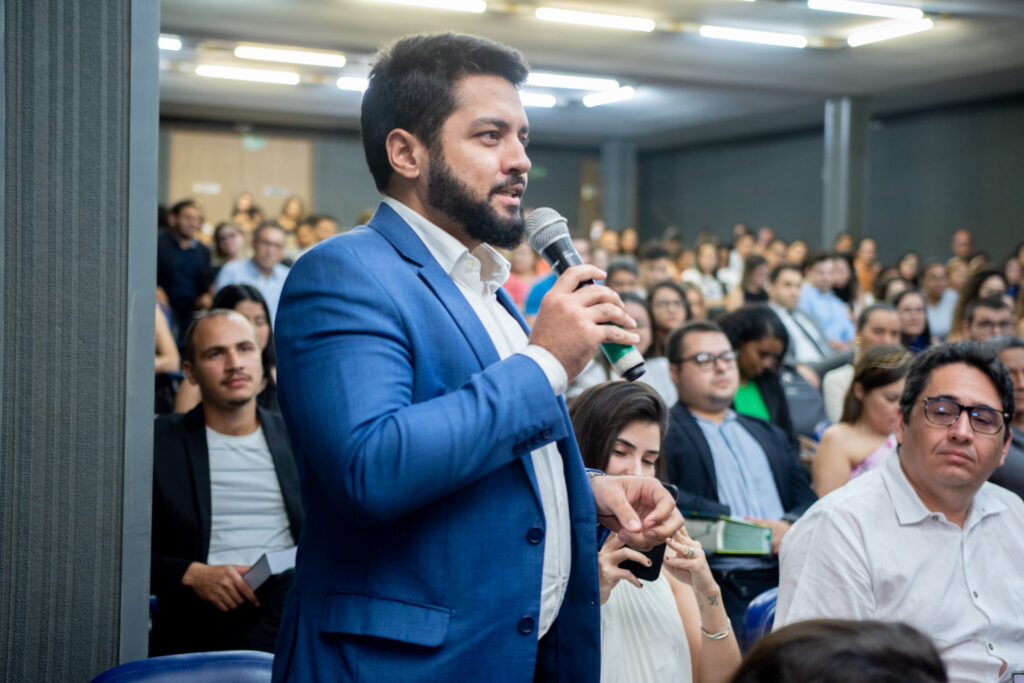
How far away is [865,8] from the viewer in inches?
311

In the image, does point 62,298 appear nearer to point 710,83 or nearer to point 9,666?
point 9,666

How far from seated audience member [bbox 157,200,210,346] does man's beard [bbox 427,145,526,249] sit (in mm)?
6166

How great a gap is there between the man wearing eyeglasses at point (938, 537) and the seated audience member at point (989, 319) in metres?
2.89

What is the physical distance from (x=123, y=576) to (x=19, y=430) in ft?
1.04

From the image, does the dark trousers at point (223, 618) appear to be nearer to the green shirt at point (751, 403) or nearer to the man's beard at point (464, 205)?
the man's beard at point (464, 205)

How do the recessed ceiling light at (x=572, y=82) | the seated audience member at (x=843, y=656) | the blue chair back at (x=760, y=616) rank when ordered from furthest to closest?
the recessed ceiling light at (x=572, y=82) < the blue chair back at (x=760, y=616) < the seated audience member at (x=843, y=656)

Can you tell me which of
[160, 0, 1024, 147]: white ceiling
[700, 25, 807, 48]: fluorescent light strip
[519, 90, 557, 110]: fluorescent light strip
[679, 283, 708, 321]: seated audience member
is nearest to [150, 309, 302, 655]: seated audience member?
A: [679, 283, 708, 321]: seated audience member

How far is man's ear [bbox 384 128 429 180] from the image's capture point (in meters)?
1.24

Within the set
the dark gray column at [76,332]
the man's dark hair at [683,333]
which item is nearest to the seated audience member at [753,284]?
the man's dark hair at [683,333]

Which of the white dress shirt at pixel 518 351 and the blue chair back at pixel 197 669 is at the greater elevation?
the white dress shirt at pixel 518 351

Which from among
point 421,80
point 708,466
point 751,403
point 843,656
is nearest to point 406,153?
point 421,80

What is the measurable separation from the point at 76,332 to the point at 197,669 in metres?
0.63

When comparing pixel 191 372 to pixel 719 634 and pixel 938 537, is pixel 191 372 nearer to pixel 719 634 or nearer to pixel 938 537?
pixel 719 634

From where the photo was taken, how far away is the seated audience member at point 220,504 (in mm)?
2578
